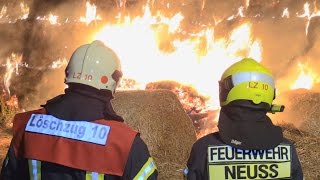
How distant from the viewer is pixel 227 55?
15297 millimetres

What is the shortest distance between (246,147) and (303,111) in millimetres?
7052

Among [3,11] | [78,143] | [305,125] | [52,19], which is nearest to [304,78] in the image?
[305,125]

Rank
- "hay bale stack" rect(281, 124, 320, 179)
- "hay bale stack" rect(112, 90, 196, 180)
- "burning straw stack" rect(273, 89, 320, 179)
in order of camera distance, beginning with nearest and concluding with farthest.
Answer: "hay bale stack" rect(281, 124, 320, 179) < "burning straw stack" rect(273, 89, 320, 179) < "hay bale stack" rect(112, 90, 196, 180)

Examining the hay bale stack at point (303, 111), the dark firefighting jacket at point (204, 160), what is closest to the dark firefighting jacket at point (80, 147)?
the dark firefighting jacket at point (204, 160)

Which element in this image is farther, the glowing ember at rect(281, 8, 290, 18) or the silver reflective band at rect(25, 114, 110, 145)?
the glowing ember at rect(281, 8, 290, 18)

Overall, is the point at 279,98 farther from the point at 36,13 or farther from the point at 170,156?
the point at 36,13

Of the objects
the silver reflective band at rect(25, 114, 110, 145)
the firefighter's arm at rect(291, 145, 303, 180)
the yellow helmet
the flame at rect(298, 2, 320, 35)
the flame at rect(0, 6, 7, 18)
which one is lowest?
the firefighter's arm at rect(291, 145, 303, 180)

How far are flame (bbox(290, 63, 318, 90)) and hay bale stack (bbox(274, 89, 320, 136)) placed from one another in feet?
15.7

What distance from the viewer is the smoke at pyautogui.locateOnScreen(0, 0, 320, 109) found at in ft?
49.6

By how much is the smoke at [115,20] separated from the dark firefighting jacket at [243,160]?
1303 centimetres

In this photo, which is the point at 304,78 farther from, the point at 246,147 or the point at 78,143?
the point at 78,143

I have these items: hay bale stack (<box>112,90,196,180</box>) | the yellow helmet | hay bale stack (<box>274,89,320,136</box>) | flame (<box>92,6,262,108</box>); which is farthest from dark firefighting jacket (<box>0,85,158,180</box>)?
flame (<box>92,6,262,108</box>)

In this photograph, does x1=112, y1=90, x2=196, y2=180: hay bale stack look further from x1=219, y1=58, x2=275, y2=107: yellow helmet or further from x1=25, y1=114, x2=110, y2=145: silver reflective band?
x1=25, y1=114, x2=110, y2=145: silver reflective band

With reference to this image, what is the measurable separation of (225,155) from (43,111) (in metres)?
1.21
